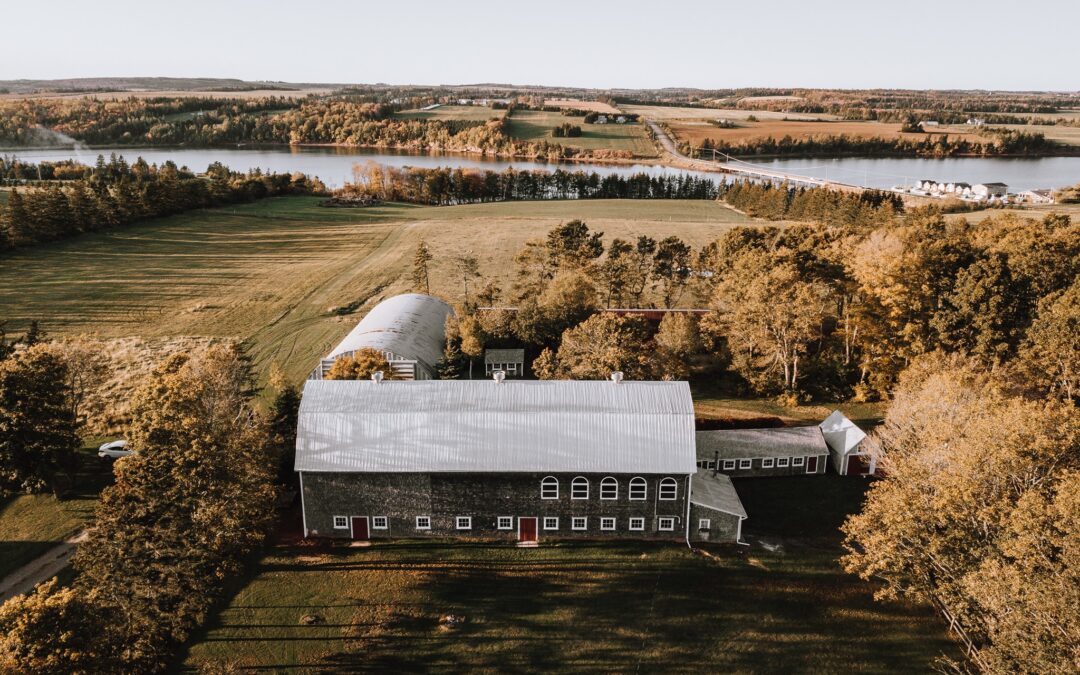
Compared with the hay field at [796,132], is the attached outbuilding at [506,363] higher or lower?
lower

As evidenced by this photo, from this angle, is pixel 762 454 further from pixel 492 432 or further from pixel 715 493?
pixel 492 432

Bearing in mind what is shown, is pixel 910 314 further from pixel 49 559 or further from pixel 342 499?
pixel 49 559

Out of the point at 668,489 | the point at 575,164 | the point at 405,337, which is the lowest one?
the point at 668,489

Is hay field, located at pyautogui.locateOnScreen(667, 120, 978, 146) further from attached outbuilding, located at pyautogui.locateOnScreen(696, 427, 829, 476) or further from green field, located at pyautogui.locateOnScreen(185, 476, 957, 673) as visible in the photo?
green field, located at pyautogui.locateOnScreen(185, 476, 957, 673)

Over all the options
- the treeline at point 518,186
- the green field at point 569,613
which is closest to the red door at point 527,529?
the green field at point 569,613

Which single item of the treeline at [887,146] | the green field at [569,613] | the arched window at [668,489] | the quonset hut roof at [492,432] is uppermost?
the treeline at [887,146]

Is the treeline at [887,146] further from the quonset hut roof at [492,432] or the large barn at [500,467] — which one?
the large barn at [500,467]

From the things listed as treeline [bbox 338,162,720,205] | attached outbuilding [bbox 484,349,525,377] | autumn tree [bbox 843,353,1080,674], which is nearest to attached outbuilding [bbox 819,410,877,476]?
autumn tree [bbox 843,353,1080,674]

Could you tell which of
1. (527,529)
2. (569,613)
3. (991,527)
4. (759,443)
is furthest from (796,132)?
(569,613)
